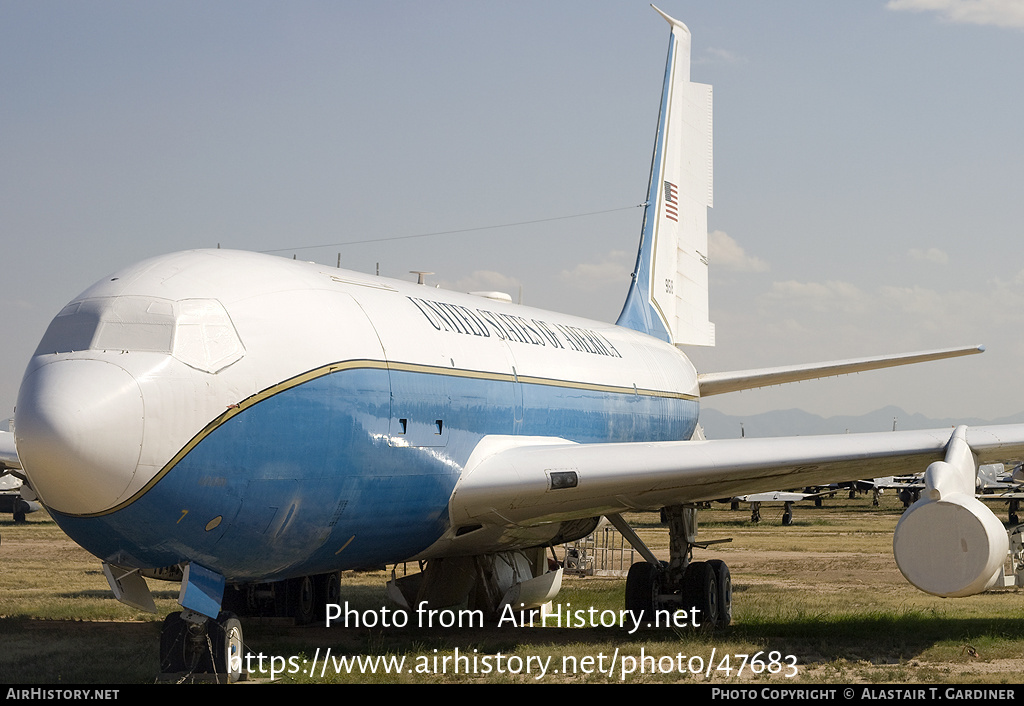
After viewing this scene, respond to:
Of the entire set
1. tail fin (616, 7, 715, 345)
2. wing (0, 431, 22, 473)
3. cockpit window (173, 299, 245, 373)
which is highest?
tail fin (616, 7, 715, 345)

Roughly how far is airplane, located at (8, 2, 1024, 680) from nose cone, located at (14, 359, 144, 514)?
17mm

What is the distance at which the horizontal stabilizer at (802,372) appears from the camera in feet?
59.6

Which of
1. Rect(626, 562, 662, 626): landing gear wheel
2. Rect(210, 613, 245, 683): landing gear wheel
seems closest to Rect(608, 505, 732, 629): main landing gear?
Rect(626, 562, 662, 626): landing gear wheel

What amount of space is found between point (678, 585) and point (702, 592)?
38 cm

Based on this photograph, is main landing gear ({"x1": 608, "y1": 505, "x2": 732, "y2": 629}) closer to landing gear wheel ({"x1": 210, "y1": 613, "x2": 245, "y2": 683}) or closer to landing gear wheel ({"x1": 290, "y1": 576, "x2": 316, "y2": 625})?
landing gear wheel ({"x1": 290, "y1": 576, "x2": 316, "y2": 625})

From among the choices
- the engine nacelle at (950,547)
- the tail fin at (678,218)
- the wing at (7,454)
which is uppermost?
the tail fin at (678,218)

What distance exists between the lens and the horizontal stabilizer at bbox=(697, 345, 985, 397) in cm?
1817

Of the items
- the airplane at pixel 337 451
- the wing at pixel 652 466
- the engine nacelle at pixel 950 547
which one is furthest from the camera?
the wing at pixel 652 466

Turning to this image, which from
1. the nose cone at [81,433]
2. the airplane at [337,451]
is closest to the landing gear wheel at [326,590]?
the airplane at [337,451]

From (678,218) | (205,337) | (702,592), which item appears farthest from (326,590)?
(678,218)

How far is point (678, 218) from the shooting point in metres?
25.4

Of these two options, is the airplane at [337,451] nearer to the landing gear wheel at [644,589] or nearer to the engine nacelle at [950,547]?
the engine nacelle at [950,547]

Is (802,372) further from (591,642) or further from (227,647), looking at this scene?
(227,647)
